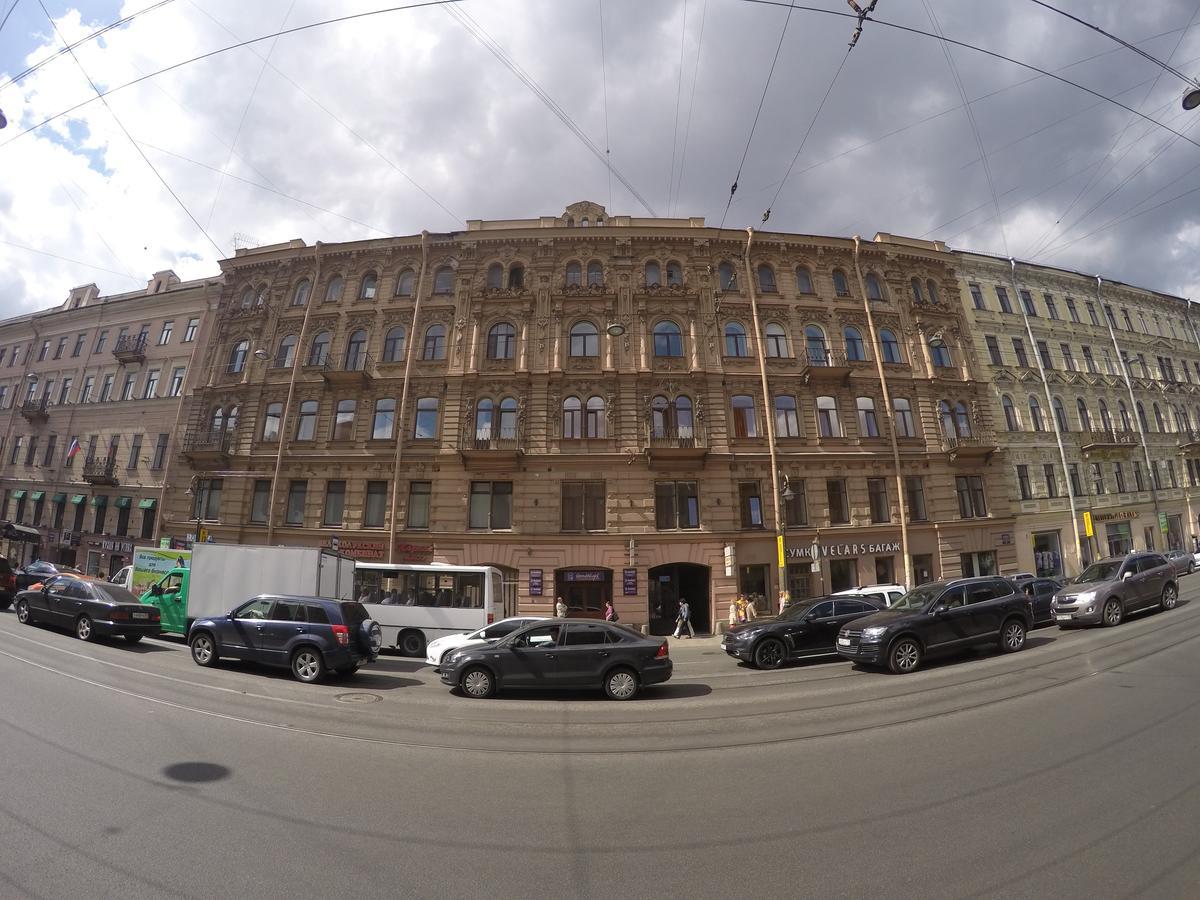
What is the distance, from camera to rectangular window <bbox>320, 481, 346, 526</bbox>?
24125 millimetres

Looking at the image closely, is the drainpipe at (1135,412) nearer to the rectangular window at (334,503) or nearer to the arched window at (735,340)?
the arched window at (735,340)

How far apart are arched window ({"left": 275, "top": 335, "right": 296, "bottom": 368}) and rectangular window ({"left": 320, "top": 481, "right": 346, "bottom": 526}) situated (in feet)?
24.2

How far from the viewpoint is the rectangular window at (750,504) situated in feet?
77.3

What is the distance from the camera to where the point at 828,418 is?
996 inches

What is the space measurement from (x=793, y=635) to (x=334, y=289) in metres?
27.9

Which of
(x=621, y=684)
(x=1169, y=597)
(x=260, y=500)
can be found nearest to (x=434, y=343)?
(x=260, y=500)

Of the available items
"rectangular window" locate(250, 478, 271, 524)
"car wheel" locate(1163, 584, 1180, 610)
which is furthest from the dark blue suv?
"car wheel" locate(1163, 584, 1180, 610)

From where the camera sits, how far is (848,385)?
25.7 metres

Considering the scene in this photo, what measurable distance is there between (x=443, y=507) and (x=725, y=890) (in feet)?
69.8

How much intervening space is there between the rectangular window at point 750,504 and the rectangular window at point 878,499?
5596mm

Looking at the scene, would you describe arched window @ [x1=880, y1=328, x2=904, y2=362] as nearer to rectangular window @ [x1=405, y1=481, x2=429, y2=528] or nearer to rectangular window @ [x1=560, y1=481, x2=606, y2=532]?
rectangular window @ [x1=560, y1=481, x2=606, y2=532]

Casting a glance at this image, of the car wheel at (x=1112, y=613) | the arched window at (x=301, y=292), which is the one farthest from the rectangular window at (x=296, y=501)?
the car wheel at (x=1112, y=613)

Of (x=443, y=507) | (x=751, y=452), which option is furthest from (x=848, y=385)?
(x=443, y=507)

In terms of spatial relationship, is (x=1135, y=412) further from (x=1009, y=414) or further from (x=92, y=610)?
(x=92, y=610)
